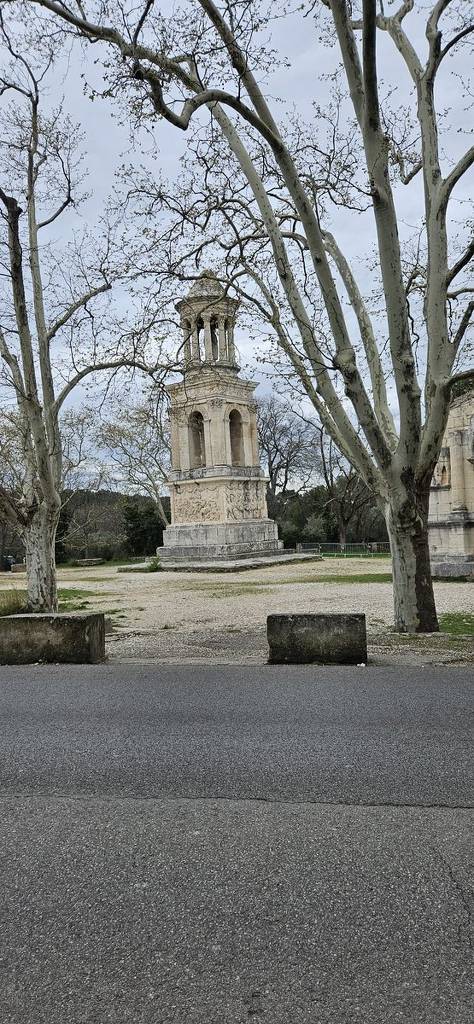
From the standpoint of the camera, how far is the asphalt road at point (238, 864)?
2330 mm

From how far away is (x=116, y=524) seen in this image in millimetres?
58438

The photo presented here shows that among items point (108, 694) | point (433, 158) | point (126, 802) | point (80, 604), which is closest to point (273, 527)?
point (80, 604)

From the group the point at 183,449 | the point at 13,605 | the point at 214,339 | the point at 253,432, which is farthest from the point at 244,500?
the point at 13,605

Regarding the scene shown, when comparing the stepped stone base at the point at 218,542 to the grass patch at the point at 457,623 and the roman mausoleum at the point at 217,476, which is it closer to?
the roman mausoleum at the point at 217,476

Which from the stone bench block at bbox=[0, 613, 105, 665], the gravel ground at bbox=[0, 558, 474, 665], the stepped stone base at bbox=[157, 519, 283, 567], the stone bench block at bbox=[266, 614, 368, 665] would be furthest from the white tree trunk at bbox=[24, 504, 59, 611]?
the stepped stone base at bbox=[157, 519, 283, 567]

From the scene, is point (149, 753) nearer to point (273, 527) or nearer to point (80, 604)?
point (80, 604)

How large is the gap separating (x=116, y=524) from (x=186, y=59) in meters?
51.0

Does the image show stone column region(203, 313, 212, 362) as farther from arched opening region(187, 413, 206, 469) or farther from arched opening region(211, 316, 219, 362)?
arched opening region(187, 413, 206, 469)

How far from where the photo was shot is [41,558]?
46.9ft

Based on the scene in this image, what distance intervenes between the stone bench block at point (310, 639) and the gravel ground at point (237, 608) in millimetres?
343

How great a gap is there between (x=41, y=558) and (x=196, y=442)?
25.3 meters

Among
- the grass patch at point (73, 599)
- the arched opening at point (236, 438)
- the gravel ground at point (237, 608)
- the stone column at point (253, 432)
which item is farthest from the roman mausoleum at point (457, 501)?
the arched opening at point (236, 438)

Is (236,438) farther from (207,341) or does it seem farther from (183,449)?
(207,341)

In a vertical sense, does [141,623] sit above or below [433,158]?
below
